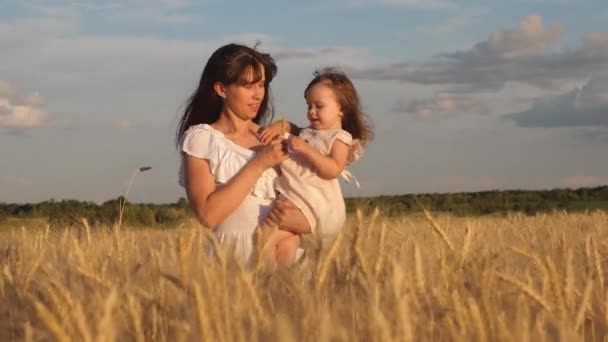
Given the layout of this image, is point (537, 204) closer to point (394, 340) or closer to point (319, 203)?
point (319, 203)

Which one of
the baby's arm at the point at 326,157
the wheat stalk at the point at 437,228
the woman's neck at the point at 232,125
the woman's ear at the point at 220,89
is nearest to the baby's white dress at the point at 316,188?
the baby's arm at the point at 326,157

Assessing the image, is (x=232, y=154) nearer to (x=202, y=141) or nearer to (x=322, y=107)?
(x=202, y=141)

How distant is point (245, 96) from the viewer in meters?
3.88

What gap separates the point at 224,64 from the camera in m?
3.90

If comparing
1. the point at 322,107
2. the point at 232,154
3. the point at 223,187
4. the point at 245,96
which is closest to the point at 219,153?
the point at 232,154

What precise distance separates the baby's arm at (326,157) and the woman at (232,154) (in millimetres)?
75

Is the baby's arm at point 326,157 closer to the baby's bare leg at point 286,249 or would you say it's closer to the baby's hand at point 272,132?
the baby's hand at point 272,132

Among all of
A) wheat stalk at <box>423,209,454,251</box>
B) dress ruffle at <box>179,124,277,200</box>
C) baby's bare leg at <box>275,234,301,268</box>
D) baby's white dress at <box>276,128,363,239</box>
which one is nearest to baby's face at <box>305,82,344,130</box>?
baby's white dress at <box>276,128,363,239</box>

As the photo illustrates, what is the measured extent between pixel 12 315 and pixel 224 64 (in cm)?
205

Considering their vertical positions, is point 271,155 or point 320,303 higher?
point 271,155

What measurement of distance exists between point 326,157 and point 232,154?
1.31 ft

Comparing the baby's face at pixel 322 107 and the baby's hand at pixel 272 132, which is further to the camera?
the baby's face at pixel 322 107

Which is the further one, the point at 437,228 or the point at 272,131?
the point at 272,131

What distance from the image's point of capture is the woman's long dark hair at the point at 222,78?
3896 mm
